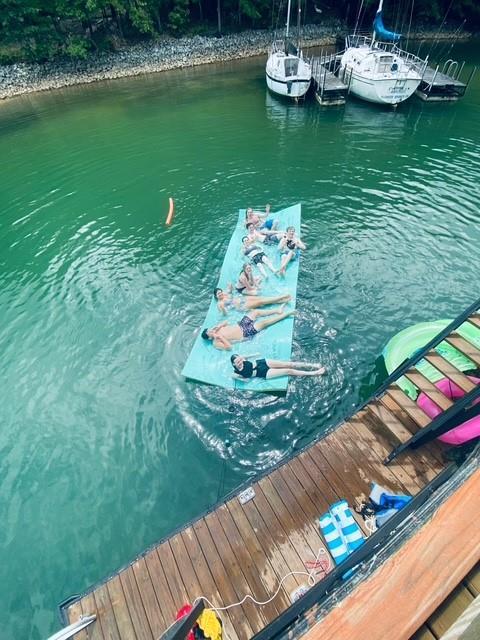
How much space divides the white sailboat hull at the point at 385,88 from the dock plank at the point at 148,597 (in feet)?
96.5

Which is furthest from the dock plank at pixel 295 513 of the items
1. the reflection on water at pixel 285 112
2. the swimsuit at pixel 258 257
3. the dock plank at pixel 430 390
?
the reflection on water at pixel 285 112

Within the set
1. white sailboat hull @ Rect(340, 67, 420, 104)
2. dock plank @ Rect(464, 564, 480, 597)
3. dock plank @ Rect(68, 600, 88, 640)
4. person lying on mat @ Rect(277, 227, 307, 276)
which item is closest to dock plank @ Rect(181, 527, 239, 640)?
dock plank @ Rect(68, 600, 88, 640)

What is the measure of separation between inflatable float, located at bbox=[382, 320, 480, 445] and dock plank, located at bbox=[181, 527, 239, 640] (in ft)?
15.4

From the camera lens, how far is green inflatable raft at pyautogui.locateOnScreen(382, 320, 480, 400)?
8383 millimetres

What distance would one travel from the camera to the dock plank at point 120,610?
5.61 metres

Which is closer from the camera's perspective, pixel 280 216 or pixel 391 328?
pixel 391 328

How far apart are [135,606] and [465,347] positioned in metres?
6.99

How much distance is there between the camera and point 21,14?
32.1 metres

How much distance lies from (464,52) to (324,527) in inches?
1858

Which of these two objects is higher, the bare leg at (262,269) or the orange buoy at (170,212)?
the bare leg at (262,269)

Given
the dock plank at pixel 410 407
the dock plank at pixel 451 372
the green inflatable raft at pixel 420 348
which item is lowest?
the green inflatable raft at pixel 420 348

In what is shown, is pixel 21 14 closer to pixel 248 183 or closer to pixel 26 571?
pixel 248 183

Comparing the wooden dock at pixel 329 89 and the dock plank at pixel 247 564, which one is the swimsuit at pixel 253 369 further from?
the wooden dock at pixel 329 89

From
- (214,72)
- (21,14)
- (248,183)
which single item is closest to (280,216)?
(248,183)
